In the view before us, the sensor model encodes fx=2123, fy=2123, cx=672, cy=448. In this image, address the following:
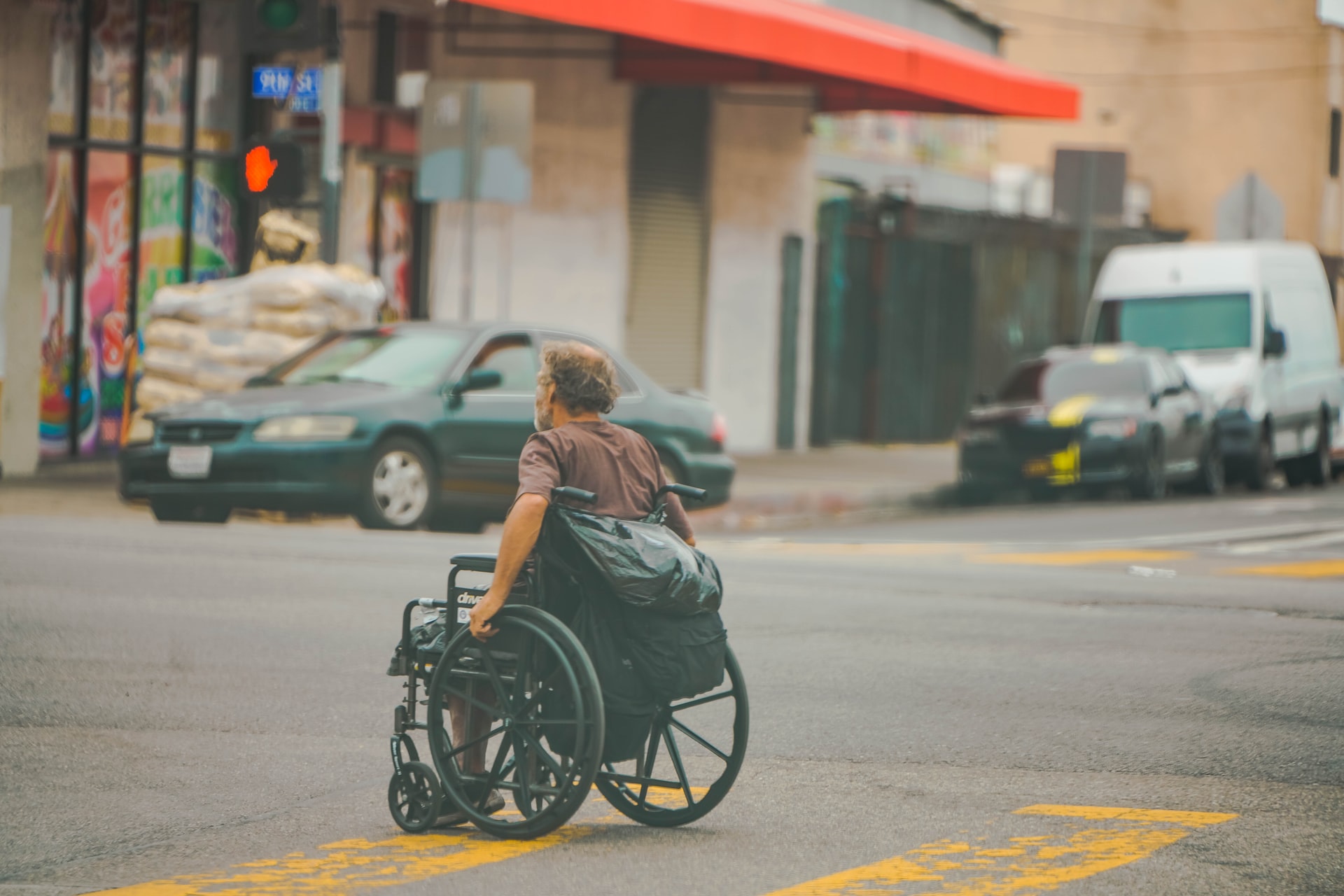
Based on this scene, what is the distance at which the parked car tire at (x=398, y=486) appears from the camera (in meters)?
14.1

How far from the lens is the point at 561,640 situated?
18.5 ft

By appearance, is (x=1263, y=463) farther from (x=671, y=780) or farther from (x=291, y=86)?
(x=671, y=780)

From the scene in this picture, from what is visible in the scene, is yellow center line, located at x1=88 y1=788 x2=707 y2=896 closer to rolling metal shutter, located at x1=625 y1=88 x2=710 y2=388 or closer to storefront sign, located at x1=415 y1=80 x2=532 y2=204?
storefront sign, located at x1=415 y1=80 x2=532 y2=204

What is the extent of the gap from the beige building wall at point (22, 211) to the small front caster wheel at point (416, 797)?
12.5 meters

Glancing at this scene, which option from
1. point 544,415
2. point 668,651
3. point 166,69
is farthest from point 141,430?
point 668,651

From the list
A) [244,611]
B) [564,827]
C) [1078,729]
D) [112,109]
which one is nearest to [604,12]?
[112,109]

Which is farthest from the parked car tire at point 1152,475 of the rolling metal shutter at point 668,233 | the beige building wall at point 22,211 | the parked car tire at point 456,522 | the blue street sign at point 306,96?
the beige building wall at point 22,211

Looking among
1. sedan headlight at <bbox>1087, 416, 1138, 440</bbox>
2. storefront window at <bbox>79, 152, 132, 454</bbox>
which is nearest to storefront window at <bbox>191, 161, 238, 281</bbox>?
storefront window at <bbox>79, 152, 132, 454</bbox>

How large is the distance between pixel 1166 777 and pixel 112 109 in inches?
556

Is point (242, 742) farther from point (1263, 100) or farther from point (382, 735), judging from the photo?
point (1263, 100)

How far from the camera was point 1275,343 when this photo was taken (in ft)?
73.9

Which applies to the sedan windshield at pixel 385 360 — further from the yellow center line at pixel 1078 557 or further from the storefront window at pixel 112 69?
the storefront window at pixel 112 69

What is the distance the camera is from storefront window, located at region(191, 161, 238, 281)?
781 inches

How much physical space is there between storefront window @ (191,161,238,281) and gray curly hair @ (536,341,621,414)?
14.4 metres
